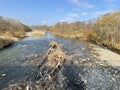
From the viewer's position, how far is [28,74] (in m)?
25.8

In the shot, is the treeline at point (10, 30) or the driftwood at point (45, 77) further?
the treeline at point (10, 30)

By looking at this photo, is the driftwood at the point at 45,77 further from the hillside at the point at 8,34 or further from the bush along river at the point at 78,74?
the hillside at the point at 8,34

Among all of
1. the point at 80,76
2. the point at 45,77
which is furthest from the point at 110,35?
the point at 45,77

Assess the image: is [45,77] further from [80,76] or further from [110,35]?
[110,35]

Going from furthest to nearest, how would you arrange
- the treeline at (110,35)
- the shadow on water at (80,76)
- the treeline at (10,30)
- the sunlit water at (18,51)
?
the treeline at (10,30) < the treeline at (110,35) < the sunlit water at (18,51) < the shadow on water at (80,76)

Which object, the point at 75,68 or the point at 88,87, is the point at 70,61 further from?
the point at 88,87

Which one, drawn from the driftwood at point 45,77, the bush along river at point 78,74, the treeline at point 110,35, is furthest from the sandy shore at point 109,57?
the treeline at point 110,35

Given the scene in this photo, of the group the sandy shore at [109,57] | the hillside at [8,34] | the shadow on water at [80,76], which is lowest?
the sandy shore at [109,57]

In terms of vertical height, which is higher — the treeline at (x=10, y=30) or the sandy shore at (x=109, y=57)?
the treeline at (x=10, y=30)

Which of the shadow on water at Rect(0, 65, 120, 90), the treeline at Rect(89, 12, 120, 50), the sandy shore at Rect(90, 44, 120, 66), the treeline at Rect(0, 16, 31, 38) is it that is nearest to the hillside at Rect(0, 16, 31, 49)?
the treeline at Rect(0, 16, 31, 38)

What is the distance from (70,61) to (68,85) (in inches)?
461

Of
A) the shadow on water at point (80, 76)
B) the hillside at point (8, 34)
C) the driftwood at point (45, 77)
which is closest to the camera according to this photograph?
the driftwood at point (45, 77)

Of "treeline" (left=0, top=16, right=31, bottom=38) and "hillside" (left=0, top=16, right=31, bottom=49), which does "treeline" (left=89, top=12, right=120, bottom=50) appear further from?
"treeline" (left=0, top=16, right=31, bottom=38)

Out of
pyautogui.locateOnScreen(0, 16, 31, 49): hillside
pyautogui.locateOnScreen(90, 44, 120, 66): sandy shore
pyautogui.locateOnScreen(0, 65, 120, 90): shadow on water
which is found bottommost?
pyautogui.locateOnScreen(90, 44, 120, 66): sandy shore
